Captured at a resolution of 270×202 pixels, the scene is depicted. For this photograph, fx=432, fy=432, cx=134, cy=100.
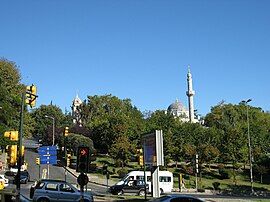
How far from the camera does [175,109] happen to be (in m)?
175

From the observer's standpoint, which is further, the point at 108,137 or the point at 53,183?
the point at 108,137

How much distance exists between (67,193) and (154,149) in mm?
6401

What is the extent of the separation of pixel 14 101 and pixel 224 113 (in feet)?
189

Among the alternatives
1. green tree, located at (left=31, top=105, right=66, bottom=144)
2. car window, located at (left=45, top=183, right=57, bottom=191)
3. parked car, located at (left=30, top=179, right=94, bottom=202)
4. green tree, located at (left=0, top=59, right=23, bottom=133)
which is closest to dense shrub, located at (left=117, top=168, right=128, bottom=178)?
green tree, located at (left=0, top=59, right=23, bottom=133)

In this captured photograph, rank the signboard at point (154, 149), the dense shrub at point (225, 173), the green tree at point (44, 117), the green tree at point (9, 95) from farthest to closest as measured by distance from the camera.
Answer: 1. the green tree at point (44, 117)
2. the green tree at point (9, 95)
3. the dense shrub at point (225, 173)
4. the signboard at point (154, 149)

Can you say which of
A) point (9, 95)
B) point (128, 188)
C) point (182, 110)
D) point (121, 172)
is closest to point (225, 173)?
point (121, 172)

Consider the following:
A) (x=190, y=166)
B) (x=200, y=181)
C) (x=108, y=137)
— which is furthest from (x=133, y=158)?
(x=200, y=181)

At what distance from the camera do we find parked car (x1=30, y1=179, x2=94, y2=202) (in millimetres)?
23766

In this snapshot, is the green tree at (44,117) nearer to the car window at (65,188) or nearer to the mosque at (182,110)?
the mosque at (182,110)

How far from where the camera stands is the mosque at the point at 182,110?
128350 millimetres

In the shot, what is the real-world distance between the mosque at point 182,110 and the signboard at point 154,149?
8515 cm

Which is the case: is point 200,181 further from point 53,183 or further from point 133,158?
point 53,183

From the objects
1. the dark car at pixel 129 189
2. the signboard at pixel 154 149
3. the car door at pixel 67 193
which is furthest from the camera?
the dark car at pixel 129 189

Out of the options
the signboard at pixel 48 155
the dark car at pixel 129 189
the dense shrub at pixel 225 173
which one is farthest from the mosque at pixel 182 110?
the signboard at pixel 48 155
